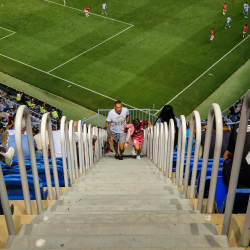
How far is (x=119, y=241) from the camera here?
2.81m

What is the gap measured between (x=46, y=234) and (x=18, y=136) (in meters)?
0.92

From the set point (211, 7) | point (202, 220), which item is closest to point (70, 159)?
point (202, 220)

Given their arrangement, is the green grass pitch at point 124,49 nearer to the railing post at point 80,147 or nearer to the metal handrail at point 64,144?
the railing post at point 80,147

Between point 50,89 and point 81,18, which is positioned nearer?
point 50,89

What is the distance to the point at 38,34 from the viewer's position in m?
25.8

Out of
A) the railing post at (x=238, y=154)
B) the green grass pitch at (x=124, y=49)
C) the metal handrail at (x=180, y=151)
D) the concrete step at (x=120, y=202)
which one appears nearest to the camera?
the railing post at (x=238, y=154)

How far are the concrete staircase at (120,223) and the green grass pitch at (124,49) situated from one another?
524 inches

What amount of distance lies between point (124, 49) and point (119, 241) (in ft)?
70.4

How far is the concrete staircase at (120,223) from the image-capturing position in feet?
9.15

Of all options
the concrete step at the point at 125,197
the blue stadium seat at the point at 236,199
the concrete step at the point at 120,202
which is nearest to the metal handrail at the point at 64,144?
the concrete step at the point at 125,197

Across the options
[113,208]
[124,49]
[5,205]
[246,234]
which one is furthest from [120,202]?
[124,49]

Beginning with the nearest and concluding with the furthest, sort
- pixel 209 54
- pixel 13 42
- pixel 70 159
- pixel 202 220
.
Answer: pixel 202 220 → pixel 70 159 → pixel 209 54 → pixel 13 42

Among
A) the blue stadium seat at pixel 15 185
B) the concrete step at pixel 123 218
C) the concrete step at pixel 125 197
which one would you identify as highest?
the blue stadium seat at pixel 15 185

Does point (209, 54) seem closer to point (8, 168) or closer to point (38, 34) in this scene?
point (38, 34)
